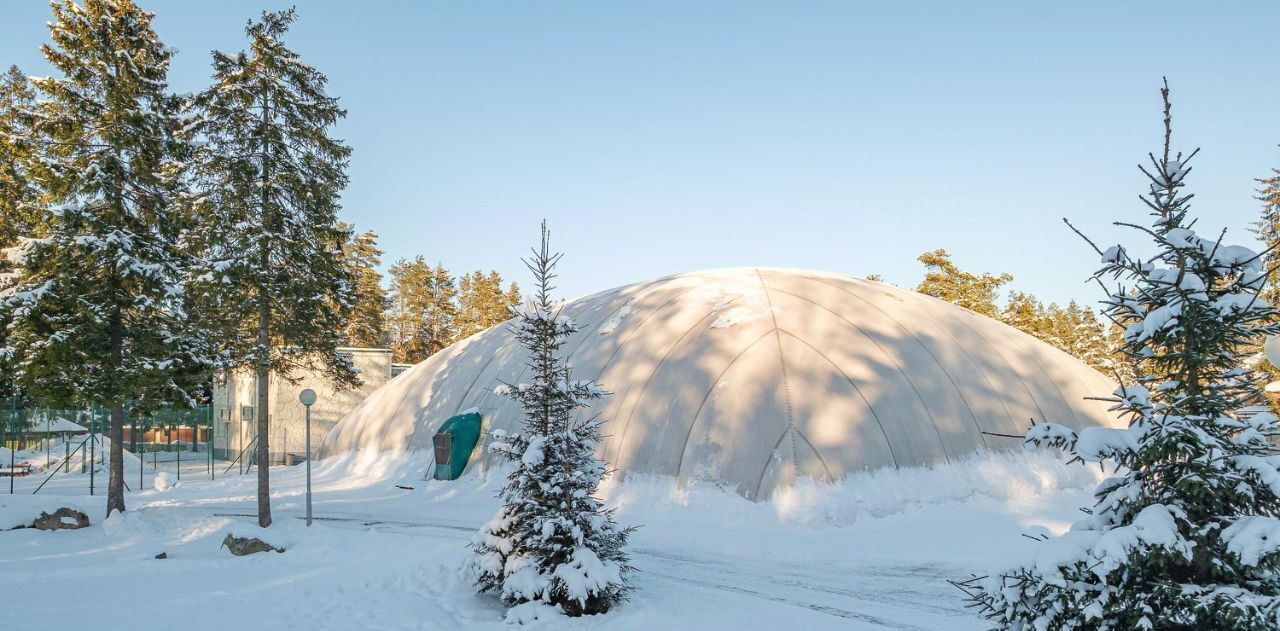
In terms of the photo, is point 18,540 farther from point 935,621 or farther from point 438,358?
point 935,621

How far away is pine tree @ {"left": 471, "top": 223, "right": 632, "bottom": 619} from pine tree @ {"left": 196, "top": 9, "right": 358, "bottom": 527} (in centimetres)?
817

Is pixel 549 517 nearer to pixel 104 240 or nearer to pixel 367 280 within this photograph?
pixel 104 240

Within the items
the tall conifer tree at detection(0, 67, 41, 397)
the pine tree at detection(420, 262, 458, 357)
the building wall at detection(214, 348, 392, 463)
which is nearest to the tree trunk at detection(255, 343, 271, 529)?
the tall conifer tree at detection(0, 67, 41, 397)

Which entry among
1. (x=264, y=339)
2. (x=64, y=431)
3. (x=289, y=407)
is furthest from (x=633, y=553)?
(x=64, y=431)

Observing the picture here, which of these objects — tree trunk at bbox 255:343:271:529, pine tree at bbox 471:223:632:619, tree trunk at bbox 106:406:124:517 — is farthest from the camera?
tree trunk at bbox 106:406:124:517

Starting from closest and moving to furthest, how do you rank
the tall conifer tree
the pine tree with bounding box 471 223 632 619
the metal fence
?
1. the pine tree with bounding box 471 223 632 619
2. the tall conifer tree
3. the metal fence

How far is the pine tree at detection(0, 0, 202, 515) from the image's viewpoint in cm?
1548

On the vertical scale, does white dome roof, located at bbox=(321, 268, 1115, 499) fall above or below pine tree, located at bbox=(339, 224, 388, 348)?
below

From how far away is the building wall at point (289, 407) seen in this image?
107 feet

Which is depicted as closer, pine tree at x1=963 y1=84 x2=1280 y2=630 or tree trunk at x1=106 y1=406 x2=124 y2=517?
pine tree at x1=963 y1=84 x2=1280 y2=630

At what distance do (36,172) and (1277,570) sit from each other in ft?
65.9

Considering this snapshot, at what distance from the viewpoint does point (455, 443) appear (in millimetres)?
19609

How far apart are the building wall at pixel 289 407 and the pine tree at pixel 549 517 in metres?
24.3

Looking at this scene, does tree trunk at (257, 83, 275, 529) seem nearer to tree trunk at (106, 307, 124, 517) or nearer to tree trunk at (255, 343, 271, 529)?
tree trunk at (255, 343, 271, 529)
